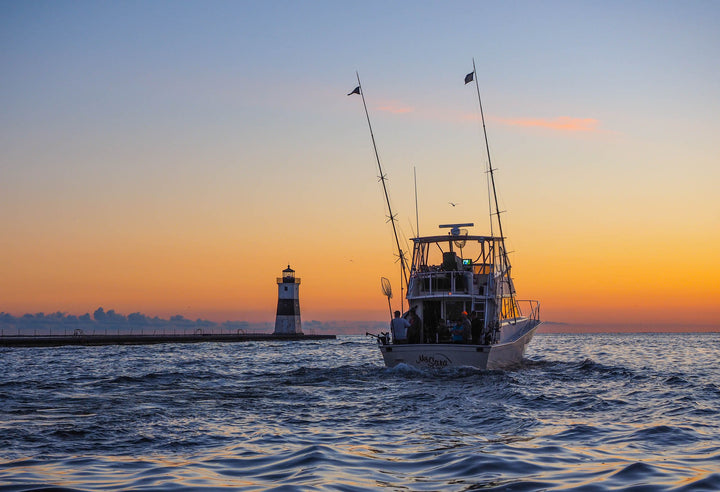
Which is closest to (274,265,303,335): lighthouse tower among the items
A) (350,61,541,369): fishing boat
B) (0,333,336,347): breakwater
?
(0,333,336,347): breakwater

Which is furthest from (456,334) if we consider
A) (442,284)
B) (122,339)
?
(122,339)

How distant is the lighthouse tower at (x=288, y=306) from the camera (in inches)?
3804

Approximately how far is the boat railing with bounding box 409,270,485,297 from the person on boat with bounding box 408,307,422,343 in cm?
157

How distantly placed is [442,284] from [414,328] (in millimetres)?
3123

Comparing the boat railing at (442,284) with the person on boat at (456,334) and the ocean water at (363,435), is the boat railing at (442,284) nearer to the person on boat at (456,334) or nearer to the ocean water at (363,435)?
the person on boat at (456,334)

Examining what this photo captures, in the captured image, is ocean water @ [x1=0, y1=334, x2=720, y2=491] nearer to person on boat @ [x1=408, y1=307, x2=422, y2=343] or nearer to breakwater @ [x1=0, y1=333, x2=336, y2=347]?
person on boat @ [x1=408, y1=307, x2=422, y2=343]

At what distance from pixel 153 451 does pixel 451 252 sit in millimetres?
20366

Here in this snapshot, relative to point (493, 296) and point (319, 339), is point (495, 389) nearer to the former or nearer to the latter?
point (493, 296)

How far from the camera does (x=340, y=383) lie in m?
23.1

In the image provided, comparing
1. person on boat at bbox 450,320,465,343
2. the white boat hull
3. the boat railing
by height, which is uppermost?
the boat railing

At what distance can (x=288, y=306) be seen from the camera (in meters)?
99.0

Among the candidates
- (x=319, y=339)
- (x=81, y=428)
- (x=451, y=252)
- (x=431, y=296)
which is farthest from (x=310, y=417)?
(x=319, y=339)

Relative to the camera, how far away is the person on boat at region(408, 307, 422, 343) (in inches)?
1047

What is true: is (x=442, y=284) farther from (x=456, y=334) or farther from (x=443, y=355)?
(x=443, y=355)
